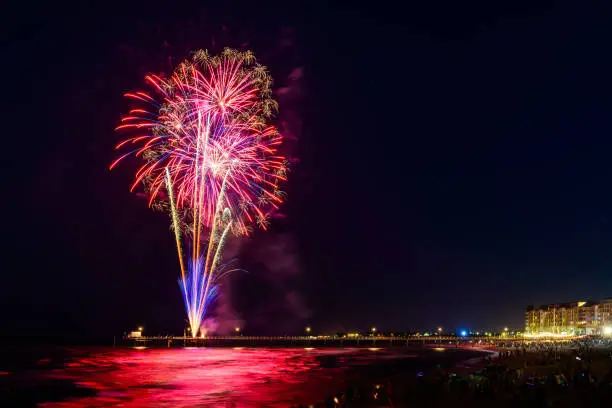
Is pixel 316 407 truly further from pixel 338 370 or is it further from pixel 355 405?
pixel 338 370

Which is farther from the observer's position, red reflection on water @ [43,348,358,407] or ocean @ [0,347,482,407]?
ocean @ [0,347,482,407]

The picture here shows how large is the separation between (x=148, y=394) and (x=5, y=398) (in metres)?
7.62

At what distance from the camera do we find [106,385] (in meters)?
37.3

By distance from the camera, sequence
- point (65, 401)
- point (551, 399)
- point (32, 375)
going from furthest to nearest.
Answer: point (32, 375) < point (65, 401) < point (551, 399)

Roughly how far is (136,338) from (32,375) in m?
77.0

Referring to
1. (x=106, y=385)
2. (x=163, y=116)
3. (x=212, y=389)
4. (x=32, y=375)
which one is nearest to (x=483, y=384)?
(x=212, y=389)

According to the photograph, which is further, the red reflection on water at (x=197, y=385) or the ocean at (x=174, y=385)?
the ocean at (x=174, y=385)

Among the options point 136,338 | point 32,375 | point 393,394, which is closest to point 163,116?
point 32,375

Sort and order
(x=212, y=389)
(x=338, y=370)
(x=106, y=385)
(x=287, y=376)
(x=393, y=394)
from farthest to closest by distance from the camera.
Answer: (x=338, y=370) < (x=287, y=376) < (x=106, y=385) < (x=212, y=389) < (x=393, y=394)

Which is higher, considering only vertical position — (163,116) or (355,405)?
(163,116)

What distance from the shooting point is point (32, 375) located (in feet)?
152

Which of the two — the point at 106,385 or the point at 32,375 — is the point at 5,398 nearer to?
the point at 106,385

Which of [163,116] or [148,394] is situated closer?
[148,394]

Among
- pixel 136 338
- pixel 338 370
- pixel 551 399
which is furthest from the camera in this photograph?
pixel 136 338
